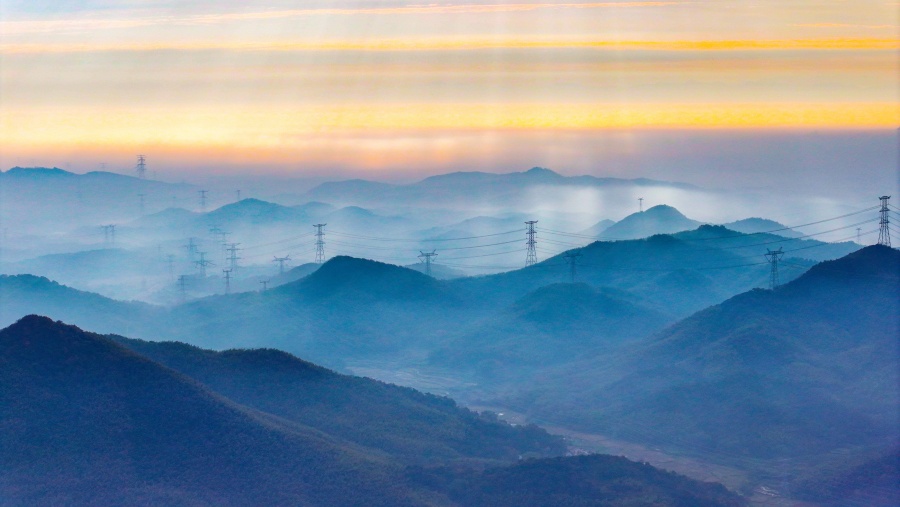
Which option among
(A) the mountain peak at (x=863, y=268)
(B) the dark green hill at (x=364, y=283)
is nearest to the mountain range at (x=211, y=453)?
(A) the mountain peak at (x=863, y=268)

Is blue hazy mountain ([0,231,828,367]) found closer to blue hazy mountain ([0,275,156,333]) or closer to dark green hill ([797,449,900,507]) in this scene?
blue hazy mountain ([0,275,156,333])

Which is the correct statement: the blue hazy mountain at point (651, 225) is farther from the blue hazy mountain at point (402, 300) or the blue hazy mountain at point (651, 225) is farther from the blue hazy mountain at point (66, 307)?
the blue hazy mountain at point (66, 307)

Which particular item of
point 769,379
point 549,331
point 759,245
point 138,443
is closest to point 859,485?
point 769,379

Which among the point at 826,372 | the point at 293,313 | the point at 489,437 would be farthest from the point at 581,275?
the point at 489,437

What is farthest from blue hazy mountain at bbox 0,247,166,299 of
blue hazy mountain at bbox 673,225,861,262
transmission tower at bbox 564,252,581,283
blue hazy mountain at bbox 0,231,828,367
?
blue hazy mountain at bbox 673,225,861,262

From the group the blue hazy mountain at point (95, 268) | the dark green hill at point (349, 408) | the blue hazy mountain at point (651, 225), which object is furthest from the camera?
the blue hazy mountain at point (651, 225)

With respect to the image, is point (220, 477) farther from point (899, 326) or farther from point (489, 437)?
point (899, 326)

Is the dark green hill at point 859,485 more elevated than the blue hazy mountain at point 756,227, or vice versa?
the blue hazy mountain at point 756,227
